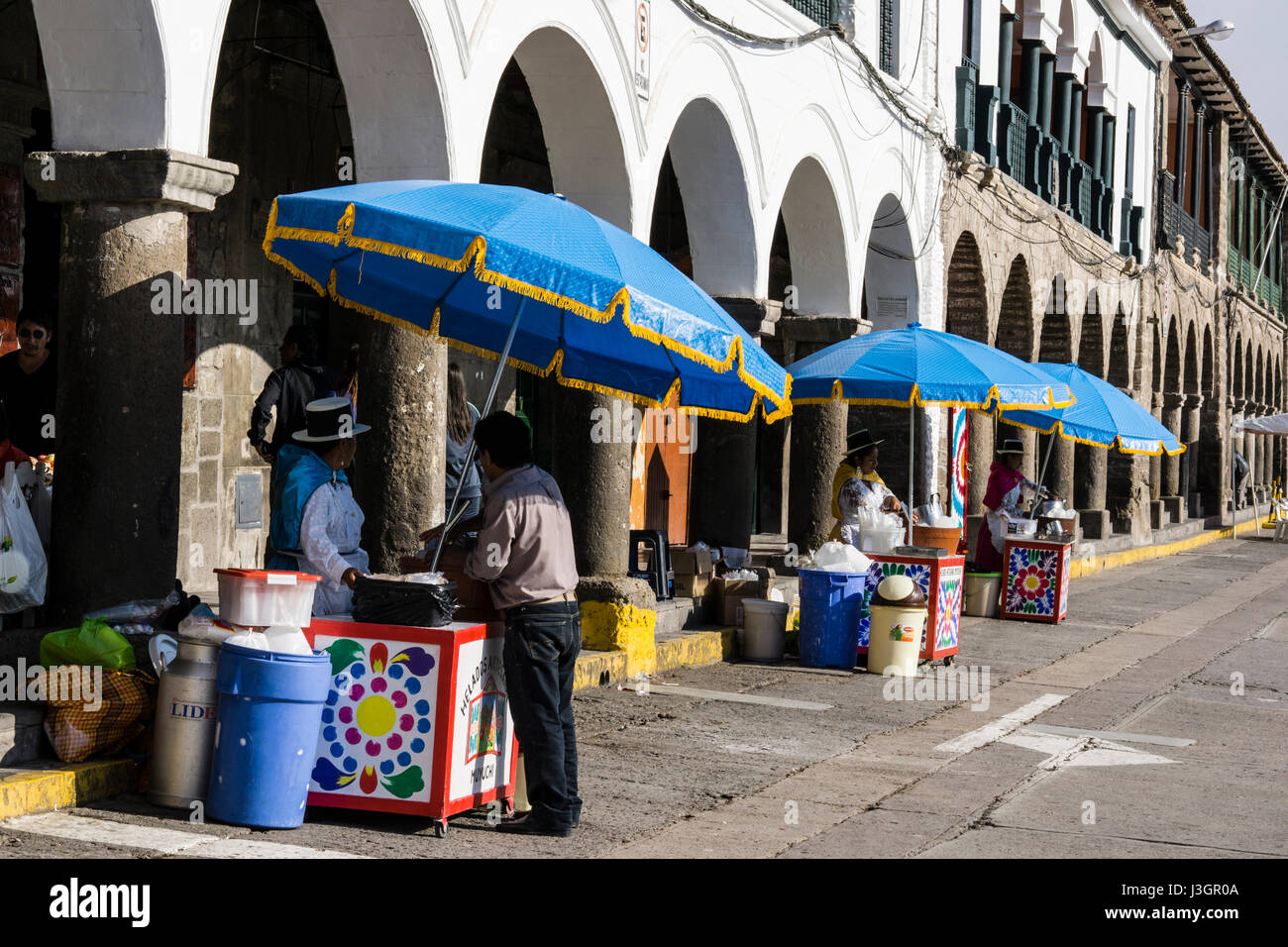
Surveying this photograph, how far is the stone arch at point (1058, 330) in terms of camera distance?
23.1 metres

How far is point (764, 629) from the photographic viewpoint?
1105 centimetres

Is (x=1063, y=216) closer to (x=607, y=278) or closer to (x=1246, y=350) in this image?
(x=607, y=278)

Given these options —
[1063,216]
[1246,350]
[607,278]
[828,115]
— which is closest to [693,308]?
[607,278]

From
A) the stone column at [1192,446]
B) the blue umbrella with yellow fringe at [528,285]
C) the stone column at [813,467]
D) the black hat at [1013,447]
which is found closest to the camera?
the blue umbrella with yellow fringe at [528,285]

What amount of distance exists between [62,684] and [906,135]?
491 inches

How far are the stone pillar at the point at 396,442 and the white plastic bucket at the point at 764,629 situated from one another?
3334mm

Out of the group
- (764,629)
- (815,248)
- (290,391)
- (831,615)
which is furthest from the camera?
(815,248)

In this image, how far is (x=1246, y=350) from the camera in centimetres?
4203

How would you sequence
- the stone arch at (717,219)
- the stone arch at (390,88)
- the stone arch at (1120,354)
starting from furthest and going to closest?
the stone arch at (1120,354) < the stone arch at (717,219) < the stone arch at (390,88)

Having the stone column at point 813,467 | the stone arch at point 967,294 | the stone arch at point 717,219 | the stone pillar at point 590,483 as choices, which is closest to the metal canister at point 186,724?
the stone pillar at point 590,483

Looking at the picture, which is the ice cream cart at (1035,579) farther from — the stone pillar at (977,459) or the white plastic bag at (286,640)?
the white plastic bag at (286,640)

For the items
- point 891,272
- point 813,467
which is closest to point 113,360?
point 813,467

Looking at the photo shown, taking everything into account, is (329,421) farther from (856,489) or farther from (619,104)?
(856,489)

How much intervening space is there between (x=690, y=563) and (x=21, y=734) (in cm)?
617
